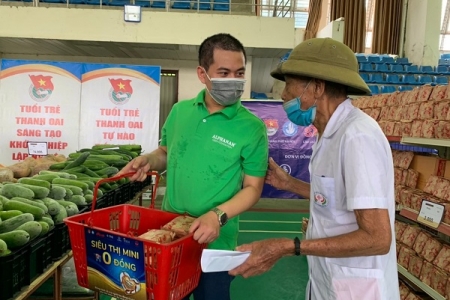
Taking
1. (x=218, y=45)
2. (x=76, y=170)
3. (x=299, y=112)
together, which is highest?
(x=218, y=45)


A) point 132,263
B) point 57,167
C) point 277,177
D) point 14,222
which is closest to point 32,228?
point 14,222

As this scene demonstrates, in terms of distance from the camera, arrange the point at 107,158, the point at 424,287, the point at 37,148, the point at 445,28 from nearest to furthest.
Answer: the point at 424,287 < the point at 107,158 < the point at 37,148 < the point at 445,28

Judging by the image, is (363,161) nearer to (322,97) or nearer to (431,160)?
(322,97)

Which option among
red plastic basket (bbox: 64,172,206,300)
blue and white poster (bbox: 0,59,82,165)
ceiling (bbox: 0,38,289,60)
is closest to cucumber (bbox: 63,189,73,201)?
red plastic basket (bbox: 64,172,206,300)

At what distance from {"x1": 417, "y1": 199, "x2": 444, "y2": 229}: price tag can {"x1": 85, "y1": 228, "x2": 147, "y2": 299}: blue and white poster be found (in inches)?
89.9

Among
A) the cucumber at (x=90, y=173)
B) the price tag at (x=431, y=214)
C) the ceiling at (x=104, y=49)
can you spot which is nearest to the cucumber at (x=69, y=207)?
the cucumber at (x=90, y=173)

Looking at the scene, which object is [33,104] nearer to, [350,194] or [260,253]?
[260,253]

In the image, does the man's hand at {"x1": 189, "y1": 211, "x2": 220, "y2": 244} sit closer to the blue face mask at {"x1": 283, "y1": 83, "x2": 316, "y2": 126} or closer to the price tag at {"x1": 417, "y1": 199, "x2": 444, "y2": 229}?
the blue face mask at {"x1": 283, "y1": 83, "x2": 316, "y2": 126}

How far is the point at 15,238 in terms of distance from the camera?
→ 1.77m

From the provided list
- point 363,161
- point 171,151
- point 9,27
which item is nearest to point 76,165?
point 171,151

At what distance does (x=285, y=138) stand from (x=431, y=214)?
4.83 metres

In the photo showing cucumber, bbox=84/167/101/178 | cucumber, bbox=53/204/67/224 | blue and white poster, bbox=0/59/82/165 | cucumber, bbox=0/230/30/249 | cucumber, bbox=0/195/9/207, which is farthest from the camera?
blue and white poster, bbox=0/59/82/165

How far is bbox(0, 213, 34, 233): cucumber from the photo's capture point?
1890mm

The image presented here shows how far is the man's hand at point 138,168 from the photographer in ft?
6.33
